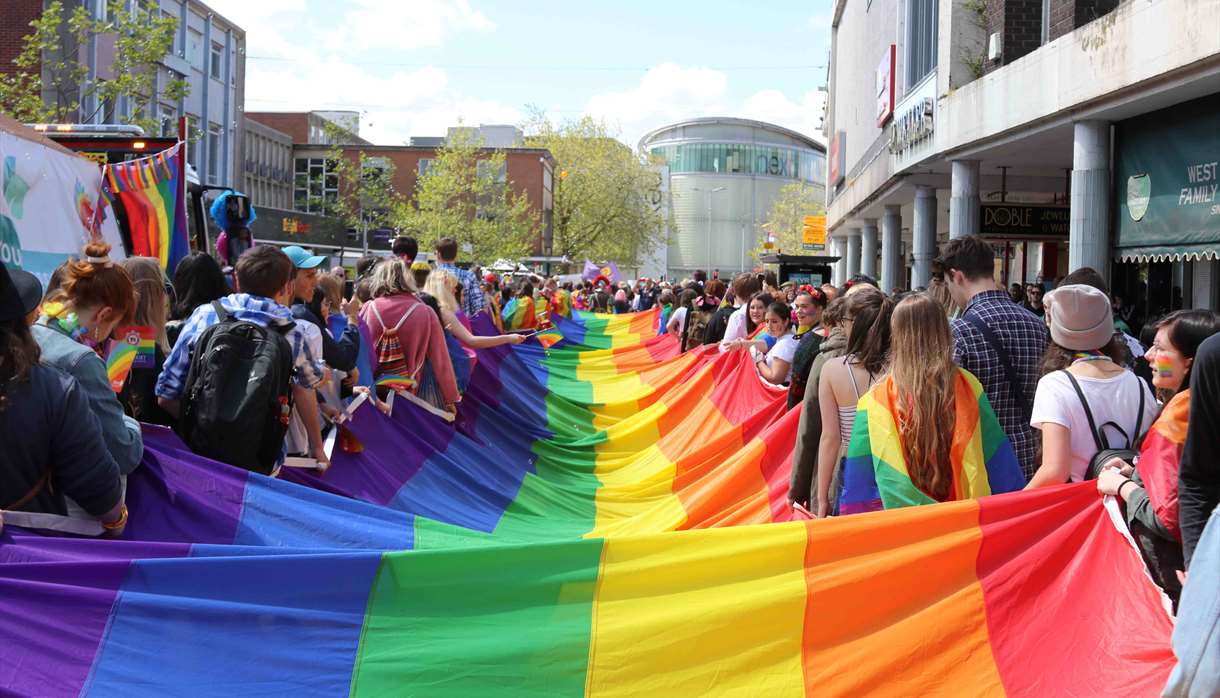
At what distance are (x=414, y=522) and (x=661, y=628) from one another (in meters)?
2.20

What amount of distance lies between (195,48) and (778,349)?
4878 cm

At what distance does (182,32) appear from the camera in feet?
167

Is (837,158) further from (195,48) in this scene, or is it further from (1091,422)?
(1091,422)

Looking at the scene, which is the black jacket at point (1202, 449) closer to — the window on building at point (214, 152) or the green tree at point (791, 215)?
the window on building at point (214, 152)

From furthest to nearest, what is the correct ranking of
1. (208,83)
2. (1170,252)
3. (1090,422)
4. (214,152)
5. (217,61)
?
(214,152) < (217,61) < (208,83) < (1170,252) < (1090,422)

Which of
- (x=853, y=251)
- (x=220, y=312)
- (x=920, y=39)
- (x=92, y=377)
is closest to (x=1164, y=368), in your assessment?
(x=92, y=377)

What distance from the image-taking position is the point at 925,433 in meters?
4.93

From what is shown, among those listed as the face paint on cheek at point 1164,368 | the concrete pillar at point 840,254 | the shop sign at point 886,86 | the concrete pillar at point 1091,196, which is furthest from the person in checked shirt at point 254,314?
the concrete pillar at point 840,254

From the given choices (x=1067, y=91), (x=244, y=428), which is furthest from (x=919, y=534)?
(x=1067, y=91)

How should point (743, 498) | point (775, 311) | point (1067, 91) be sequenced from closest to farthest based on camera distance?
point (743, 498) → point (775, 311) → point (1067, 91)

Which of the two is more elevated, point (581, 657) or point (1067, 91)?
point (1067, 91)

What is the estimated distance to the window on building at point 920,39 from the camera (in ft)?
75.2

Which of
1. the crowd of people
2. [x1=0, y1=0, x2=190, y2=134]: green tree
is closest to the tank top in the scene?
Answer: the crowd of people

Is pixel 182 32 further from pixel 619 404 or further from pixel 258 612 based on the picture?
pixel 258 612
